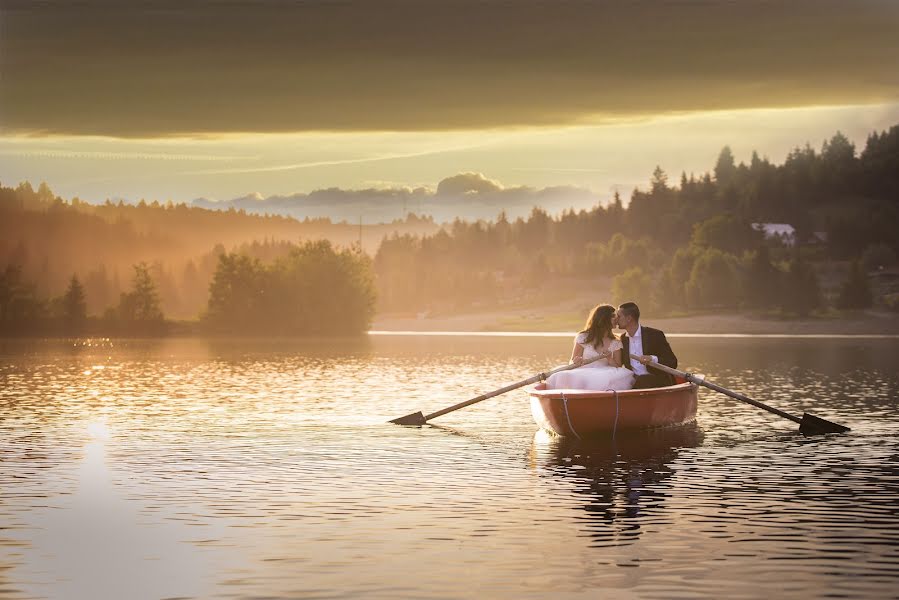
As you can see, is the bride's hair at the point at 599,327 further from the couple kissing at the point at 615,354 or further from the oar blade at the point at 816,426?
the oar blade at the point at 816,426

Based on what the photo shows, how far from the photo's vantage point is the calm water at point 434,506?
61.3ft

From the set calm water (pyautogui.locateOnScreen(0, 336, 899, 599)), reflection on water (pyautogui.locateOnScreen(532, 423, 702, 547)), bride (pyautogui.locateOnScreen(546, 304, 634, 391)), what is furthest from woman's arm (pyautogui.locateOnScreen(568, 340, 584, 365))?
calm water (pyautogui.locateOnScreen(0, 336, 899, 599))

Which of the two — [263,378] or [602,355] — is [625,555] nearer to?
[602,355]

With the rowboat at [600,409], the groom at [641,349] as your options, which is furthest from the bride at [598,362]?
the rowboat at [600,409]

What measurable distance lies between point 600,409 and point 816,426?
7812mm

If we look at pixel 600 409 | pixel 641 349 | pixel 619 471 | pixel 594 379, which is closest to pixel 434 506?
pixel 619 471

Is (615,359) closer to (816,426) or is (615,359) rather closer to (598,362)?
(598,362)

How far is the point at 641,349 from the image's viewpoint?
38.4 metres

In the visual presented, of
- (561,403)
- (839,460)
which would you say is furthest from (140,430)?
(839,460)

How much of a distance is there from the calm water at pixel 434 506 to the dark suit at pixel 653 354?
182cm

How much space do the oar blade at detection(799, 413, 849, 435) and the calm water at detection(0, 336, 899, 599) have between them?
1.03 metres

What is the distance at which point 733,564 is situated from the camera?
19.5 metres

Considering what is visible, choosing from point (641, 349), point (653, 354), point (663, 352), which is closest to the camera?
point (641, 349)

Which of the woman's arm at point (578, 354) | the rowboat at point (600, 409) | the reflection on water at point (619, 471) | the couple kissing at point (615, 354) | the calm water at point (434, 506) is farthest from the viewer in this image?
the woman's arm at point (578, 354)
